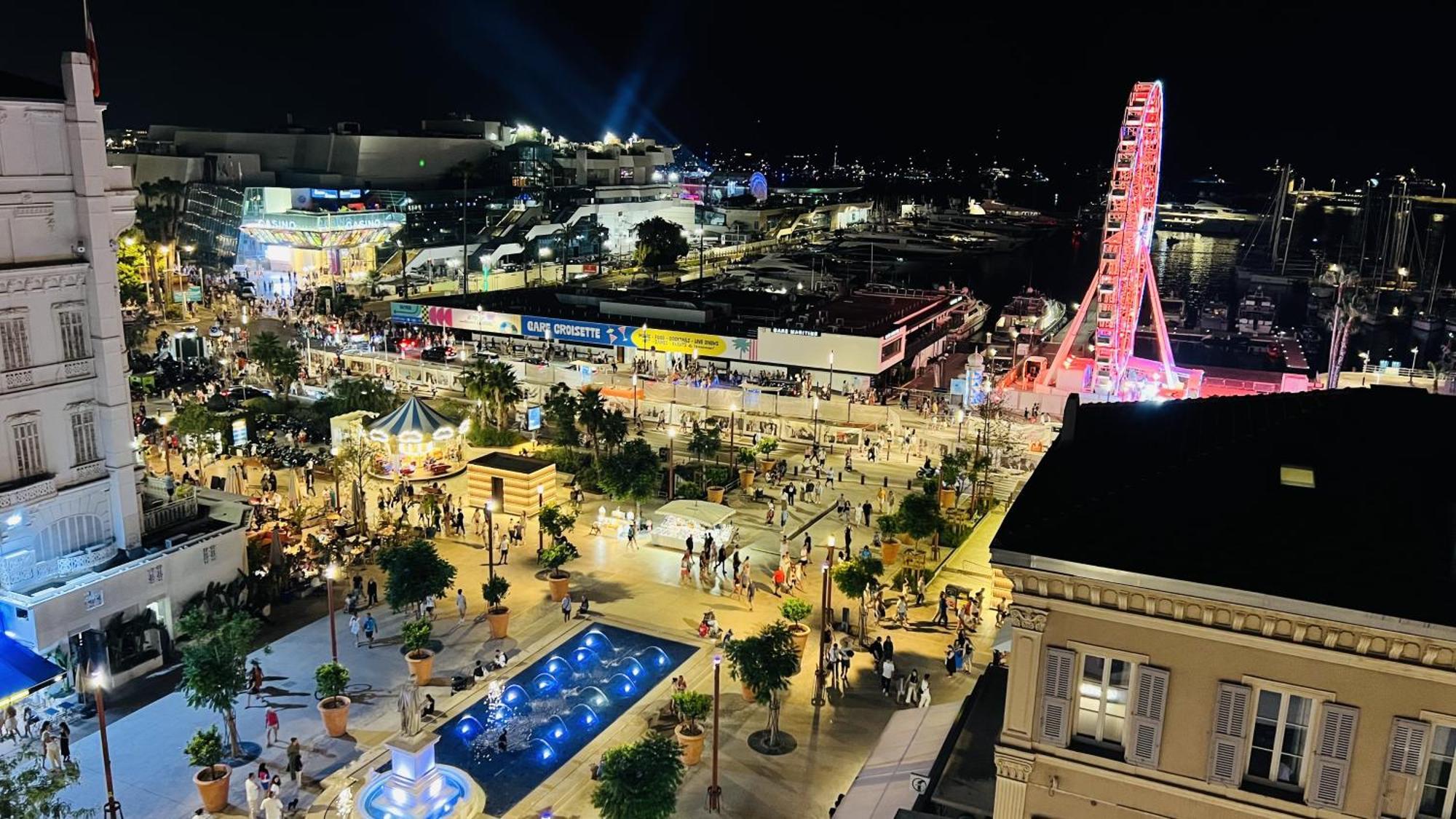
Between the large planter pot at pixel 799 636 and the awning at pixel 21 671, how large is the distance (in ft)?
62.7

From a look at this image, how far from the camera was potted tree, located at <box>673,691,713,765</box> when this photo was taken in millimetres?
25500

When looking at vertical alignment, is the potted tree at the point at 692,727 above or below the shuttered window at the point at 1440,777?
below

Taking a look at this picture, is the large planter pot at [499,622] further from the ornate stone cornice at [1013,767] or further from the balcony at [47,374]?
the ornate stone cornice at [1013,767]

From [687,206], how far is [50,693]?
139601 mm

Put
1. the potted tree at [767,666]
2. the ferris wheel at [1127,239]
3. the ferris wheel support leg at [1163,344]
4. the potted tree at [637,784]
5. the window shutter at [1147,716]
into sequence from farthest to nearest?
the ferris wheel support leg at [1163,344]
the ferris wheel at [1127,239]
the potted tree at [767,666]
the potted tree at [637,784]
the window shutter at [1147,716]

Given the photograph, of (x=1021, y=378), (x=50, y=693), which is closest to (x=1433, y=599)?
(x=50, y=693)

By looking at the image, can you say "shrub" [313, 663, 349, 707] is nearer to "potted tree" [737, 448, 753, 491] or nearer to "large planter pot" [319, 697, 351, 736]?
"large planter pot" [319, 697, 351, 736]

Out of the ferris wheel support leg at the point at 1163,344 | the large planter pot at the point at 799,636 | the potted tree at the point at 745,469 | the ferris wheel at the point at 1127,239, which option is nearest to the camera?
the large planter pot at the point at 799,636

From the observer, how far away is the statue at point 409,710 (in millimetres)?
22688

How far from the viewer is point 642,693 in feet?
95.8

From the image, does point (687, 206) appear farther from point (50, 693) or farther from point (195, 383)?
point (50, 693)

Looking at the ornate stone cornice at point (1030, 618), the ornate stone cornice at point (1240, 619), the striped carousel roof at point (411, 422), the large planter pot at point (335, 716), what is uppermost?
the ornate stone cornice at point (1240, 619)

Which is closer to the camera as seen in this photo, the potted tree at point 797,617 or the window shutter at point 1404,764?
the window shutter at point 1404,764

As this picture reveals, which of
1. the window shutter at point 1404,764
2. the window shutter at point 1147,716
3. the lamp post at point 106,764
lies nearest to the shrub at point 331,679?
the lamp post at point 106,764
